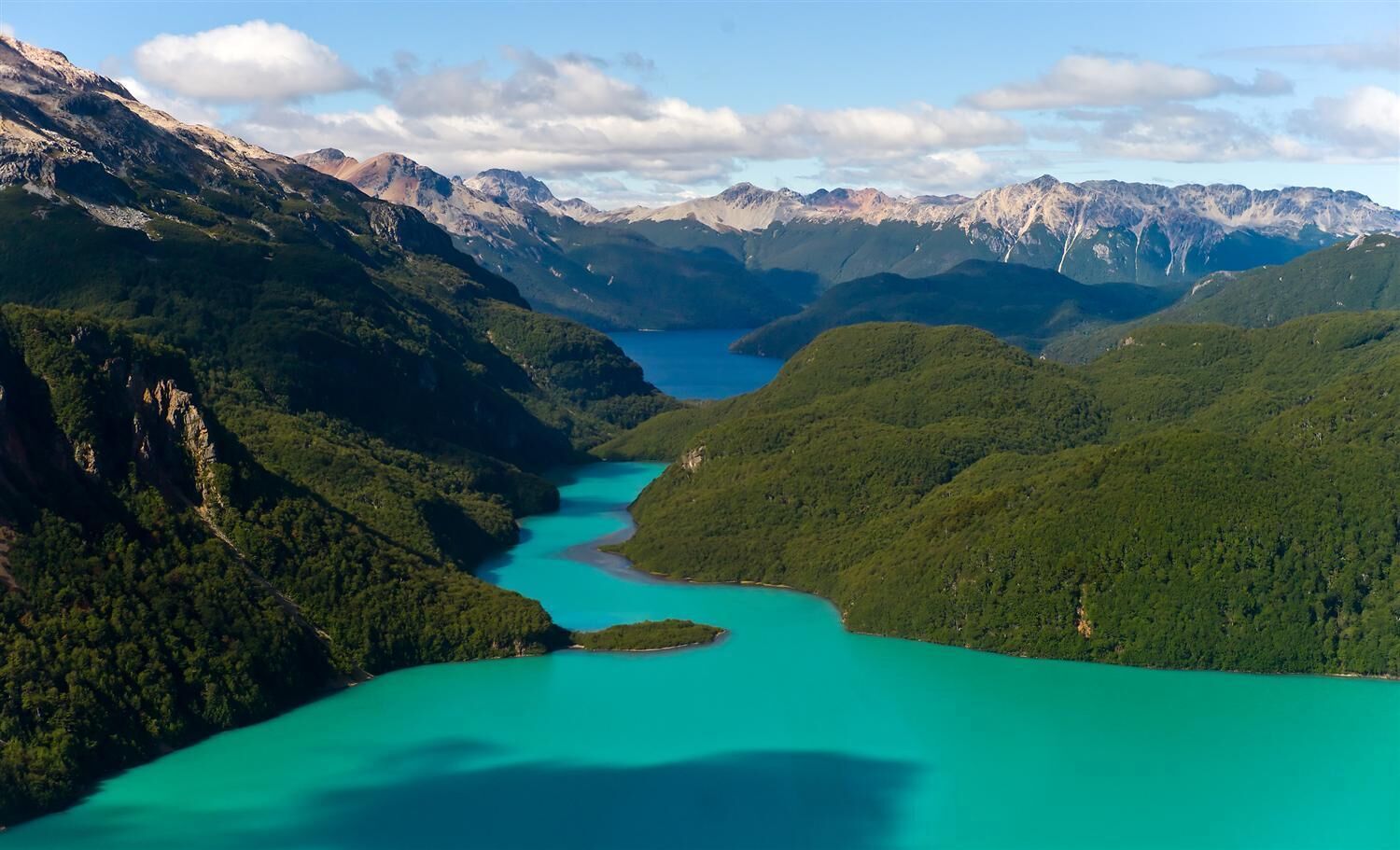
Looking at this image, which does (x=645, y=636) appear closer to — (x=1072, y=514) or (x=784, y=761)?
(x=784, y=761)

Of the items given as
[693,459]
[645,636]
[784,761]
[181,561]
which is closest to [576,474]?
[693,459]

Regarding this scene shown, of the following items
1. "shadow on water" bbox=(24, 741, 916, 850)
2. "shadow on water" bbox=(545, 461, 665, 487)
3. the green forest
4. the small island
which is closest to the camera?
"shadow on water" bbox=(24, 741, 916, 850)

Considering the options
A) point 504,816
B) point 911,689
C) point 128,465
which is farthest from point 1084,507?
point 128,465

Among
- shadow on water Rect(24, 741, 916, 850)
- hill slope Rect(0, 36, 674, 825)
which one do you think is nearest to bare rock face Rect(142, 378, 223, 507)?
hill slope Rect(0, 36, 674, 825)

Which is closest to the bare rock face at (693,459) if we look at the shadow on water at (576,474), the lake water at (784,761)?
the shadow on water at (576,474)

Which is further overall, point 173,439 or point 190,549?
point 173,439

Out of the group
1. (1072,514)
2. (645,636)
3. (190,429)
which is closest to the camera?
(190,429)

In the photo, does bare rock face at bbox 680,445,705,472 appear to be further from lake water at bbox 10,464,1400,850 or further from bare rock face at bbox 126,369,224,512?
bare rock face at bbox 126,369,224,512
